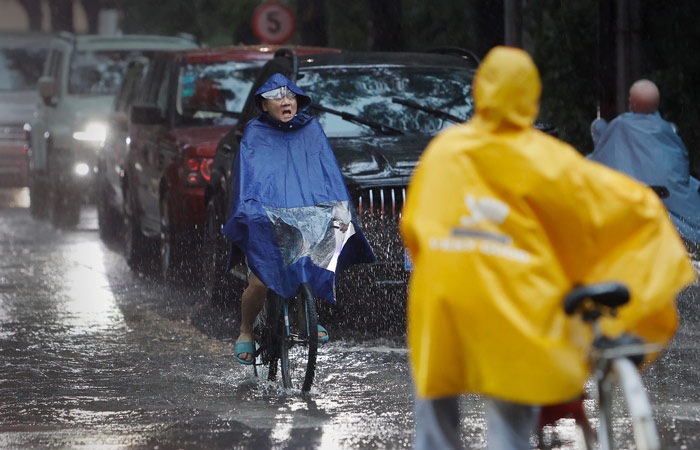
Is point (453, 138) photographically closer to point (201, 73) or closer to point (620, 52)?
point (201, 73)

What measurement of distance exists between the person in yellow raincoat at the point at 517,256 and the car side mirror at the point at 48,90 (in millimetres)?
14753

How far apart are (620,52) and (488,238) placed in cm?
1077

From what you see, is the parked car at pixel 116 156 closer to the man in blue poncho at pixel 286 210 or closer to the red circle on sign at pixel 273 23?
the red circle on sign at pixel 273 23

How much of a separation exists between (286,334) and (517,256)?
13.1 feet

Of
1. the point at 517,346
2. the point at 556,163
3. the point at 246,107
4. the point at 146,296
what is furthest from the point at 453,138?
the point at 146,296

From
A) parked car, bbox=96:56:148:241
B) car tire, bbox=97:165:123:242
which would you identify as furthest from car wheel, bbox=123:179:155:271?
car tire, bbox=97:165:123:242

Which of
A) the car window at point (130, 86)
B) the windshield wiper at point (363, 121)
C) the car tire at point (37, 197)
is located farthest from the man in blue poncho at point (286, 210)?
the car tire at point (37, 197)

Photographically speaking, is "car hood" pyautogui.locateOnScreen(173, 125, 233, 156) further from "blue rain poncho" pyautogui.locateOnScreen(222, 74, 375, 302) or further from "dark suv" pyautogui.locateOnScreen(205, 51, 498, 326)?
"blue rain poncho" pyautogui.locateOnScreen(222, 74, 375, 302)

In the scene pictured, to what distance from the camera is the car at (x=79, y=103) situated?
19078 mm

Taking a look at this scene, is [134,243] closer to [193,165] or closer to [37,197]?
[193,165]

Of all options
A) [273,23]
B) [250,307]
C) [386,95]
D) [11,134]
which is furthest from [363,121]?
[11,134]

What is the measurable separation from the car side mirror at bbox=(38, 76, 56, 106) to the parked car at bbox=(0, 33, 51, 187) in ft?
14.0

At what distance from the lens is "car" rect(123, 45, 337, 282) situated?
39.9ft

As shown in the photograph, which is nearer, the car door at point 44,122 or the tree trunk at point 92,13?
the car door at point 44,122
